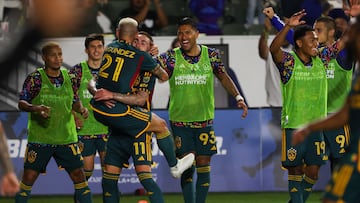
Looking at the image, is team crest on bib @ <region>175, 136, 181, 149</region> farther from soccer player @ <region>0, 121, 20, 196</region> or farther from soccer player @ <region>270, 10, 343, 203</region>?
soccer player @ <region>0, 121, 20, 196</region>

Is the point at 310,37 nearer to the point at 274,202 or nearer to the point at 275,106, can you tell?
the point at 274,202

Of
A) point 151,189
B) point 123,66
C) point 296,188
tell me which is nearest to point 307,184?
point 296,188

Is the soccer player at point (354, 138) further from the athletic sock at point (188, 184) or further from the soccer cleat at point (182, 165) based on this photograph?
the athletic sock at point (188, 184)

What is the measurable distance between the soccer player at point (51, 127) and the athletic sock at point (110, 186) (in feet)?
2.88

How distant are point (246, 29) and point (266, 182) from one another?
12.2ft

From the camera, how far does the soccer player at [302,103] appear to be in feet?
38.6

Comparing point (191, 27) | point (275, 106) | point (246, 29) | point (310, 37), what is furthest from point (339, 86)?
point (246, 29)

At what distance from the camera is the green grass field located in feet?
48.2

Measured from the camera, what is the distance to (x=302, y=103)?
11.9 metres

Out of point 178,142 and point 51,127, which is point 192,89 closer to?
point 178,142

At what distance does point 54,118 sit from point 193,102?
1.80 metres

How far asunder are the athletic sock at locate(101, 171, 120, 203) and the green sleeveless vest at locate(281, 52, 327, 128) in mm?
2337

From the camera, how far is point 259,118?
15.7 meters

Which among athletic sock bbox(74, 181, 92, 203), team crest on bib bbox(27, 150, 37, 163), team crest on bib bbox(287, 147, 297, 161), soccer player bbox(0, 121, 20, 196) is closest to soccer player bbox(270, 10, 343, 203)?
team crest on bib bbox(287, 147, 297, 161)
